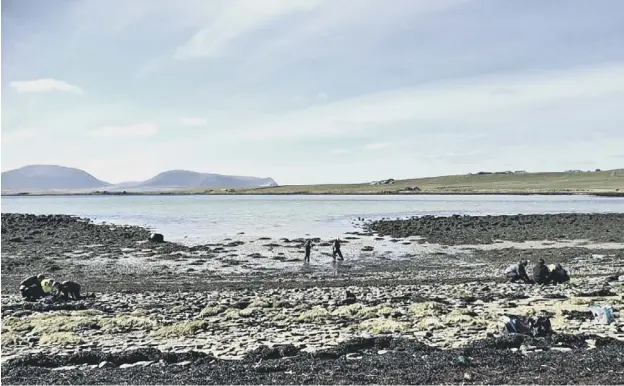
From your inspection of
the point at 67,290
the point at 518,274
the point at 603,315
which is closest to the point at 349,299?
the point at 603,315

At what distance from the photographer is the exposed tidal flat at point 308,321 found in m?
10.5

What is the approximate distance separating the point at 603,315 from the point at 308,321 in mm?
7901

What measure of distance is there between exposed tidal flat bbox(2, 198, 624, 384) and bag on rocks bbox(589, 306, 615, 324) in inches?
14.3

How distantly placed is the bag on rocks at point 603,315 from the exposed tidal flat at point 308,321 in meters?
0.36

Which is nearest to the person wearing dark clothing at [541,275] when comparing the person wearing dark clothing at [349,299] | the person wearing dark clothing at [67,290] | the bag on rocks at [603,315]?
the bag on rocks at [603,315]

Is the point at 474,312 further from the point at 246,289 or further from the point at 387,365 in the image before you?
the point at 246,289

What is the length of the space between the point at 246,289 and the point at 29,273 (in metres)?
13.3

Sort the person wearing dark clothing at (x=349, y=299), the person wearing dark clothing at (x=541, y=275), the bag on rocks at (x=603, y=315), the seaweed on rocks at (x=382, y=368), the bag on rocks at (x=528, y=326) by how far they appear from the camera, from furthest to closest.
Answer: the person wearing dark clothing at (x=541, y=275), the person wearing dark clothing at (x=349, y=299), the bag on rocks at (x=603, y=315), the bag on rocks at (x=528, y=326), the seaweed on rocks at (x=382, y=368)

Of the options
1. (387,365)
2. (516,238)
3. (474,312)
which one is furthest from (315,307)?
(516,238)

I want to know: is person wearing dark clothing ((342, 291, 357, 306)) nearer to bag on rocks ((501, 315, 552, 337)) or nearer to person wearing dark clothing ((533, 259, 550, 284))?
bag on rocks ((501, 315, 552, 337))

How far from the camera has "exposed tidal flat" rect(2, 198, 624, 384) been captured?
34.3ft

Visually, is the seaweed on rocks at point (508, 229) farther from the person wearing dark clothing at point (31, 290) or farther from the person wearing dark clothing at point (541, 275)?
the person wearing dark clothing at point (31, 290)

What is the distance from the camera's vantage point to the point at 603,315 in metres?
14.0

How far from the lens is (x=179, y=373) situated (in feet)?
34.4
